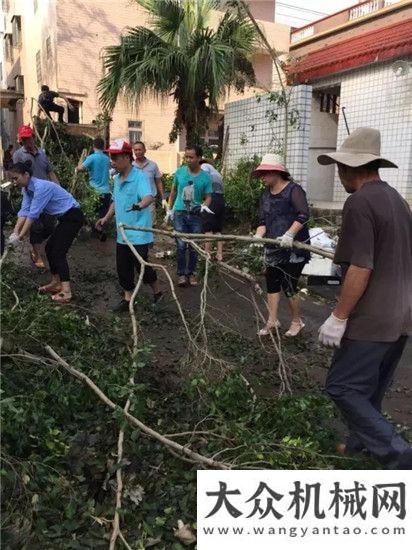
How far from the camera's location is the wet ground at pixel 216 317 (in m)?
3.82

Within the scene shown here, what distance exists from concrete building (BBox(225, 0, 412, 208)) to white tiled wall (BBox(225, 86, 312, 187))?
14 millimetres

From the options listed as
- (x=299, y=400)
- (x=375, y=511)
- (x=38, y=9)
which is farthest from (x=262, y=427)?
(x=38, y=9)

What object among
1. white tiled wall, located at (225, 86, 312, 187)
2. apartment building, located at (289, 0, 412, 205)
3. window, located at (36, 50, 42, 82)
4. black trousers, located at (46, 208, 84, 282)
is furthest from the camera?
window, located at (36, 50, 42, 82)

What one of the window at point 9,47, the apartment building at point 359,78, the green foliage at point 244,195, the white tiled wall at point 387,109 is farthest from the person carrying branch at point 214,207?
the window at point 9,47

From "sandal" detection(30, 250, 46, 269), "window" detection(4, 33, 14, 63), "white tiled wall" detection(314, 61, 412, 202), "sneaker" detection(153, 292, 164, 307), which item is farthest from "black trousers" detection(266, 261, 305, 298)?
"window" detection(4, 33, 14, 63)

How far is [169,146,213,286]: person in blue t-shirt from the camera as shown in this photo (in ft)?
19.2

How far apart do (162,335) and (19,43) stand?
20.6 m

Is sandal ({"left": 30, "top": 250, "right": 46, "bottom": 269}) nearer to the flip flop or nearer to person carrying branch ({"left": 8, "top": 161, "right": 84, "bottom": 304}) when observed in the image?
the flip flop

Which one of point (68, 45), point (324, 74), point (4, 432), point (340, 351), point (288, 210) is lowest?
point (4, 432)

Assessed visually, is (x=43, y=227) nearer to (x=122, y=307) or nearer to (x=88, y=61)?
(x=122, y=307)

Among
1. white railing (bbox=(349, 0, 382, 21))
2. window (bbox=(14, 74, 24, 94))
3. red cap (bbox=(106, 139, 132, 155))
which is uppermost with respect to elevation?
window (bbox=(14, 74, 24, 94))

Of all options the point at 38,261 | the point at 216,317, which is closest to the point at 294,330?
the point at 216,317

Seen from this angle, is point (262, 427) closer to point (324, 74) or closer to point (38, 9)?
point (324, 74)

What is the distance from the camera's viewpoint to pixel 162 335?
4.54 m
